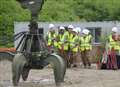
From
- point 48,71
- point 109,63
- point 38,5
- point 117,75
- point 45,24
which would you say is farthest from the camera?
point 45,24

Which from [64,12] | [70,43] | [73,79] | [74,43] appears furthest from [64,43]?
[64,12]

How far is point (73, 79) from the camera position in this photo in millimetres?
19031

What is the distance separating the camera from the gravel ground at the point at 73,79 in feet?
56.7

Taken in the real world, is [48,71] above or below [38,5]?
below

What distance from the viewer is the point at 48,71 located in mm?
22078

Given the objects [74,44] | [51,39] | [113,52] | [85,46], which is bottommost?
[113,52]

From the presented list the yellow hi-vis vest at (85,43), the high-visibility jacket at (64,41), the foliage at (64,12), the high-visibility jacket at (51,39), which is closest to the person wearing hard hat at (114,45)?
the yellow hi-vis vest at (85,43)

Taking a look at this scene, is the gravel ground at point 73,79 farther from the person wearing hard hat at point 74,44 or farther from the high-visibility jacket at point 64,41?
the person wearing hard hat at point 74,44

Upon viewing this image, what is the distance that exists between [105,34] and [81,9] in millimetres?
17769

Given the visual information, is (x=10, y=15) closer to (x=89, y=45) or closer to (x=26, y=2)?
(x=89, y=45)

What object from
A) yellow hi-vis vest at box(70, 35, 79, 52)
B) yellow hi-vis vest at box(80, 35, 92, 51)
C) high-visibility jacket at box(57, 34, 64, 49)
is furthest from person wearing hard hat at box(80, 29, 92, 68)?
high-visibility jacket at box(57, 34, 64, 49)

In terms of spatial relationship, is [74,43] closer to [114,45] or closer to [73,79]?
[114,45]

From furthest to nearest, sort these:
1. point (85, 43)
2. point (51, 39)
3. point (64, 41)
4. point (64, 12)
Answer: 1. point (64, 12)
2. point (85, 43)
3. point (64, 41)
4. point (51, 39)

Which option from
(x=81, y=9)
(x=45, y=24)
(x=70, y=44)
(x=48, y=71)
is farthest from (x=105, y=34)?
(x=81, y=9)
